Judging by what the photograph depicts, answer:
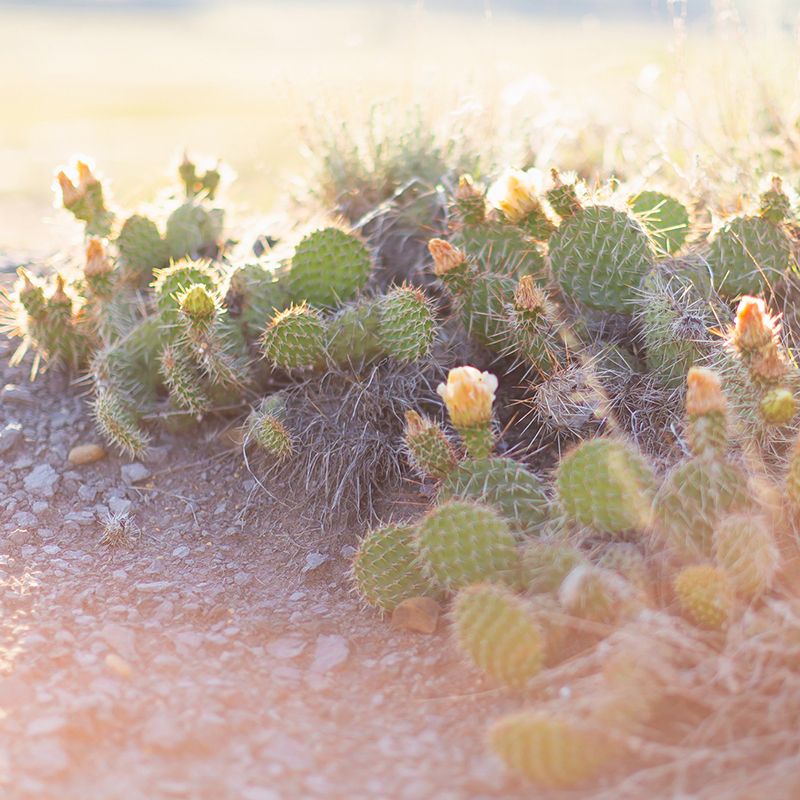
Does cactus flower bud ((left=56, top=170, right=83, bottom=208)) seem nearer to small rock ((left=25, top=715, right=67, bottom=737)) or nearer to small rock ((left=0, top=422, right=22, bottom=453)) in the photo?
small rock ((left=0, top=422, right=22, bottom=453))

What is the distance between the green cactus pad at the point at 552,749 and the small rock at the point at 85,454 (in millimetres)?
1879

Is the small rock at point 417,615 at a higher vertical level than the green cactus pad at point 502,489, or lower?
lower

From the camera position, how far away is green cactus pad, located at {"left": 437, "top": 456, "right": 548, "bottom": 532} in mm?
2111

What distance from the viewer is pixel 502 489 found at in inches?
84.3

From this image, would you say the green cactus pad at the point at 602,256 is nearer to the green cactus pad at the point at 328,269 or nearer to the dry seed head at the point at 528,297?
the dry seed head at the point at 528,297

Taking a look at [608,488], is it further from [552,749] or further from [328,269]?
[328,269]

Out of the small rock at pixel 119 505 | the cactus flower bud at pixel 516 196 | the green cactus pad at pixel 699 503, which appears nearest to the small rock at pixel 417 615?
the green cactus pad at pixel 699 503

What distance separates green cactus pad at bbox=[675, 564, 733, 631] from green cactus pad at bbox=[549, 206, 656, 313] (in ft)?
3.50

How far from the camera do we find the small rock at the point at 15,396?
303cm

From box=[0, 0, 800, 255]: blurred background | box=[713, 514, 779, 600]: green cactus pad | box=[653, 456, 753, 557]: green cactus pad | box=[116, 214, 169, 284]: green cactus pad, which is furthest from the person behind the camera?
box=[0, 0, 800, 255]: blurred background

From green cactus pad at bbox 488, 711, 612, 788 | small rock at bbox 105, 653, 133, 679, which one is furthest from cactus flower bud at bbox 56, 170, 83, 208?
green cactus pad at bbox 488, 711, 612, 788

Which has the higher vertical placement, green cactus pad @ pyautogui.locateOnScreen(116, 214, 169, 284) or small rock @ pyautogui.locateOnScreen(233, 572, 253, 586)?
green cactus pad @ pyautogui.locateOnScreen(116, 214, 169, 284)

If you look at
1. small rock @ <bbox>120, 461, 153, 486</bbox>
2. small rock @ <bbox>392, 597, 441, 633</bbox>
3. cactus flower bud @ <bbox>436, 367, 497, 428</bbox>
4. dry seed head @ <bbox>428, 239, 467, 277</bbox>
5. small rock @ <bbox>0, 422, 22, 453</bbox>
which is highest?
dry seed head @ <bbox>428, 239, 467, 277</bbox>

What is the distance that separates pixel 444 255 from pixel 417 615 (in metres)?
1.14
